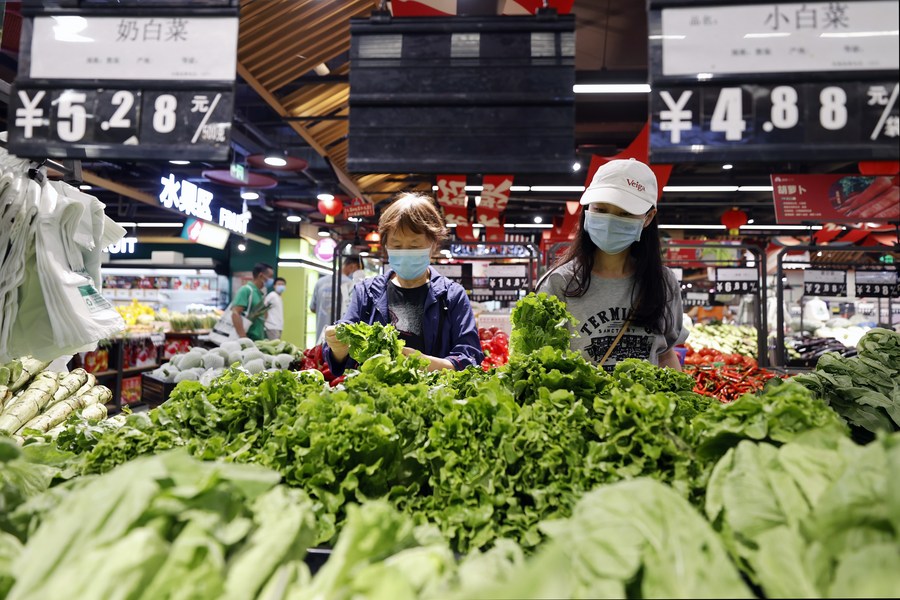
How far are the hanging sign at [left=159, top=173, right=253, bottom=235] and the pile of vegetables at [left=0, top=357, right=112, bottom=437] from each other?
3940 mm

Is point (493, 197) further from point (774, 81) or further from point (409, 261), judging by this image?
point (774, 81)

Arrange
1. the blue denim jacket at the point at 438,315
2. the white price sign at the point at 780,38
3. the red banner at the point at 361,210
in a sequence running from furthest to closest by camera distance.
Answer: the red banner at the point at 361,210, the blue denim jacket at the point at 438,315, the white price sign at the point at 780,38

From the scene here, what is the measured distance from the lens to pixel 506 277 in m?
7.43

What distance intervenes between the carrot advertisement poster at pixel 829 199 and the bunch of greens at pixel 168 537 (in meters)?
7.94

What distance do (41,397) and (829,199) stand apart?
8.88 m

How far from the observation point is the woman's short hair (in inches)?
114

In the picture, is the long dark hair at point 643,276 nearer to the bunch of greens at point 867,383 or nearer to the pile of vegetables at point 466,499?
the bunch of greens at point 867,383

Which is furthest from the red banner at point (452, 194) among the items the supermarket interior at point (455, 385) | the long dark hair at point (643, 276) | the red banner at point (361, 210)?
the long dark hair at point (643, 276)

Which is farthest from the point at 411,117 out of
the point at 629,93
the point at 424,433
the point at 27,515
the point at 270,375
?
the point at 629,93

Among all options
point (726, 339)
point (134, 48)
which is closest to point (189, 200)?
point (134, 48)

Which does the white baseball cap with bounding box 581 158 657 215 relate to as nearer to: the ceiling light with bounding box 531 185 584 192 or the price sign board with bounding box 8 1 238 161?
the price sign board with bounding box 8 1 238 161

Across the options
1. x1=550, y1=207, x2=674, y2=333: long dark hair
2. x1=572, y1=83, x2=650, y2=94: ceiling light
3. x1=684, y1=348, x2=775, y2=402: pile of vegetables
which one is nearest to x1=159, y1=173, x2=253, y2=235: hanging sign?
x1=572, y1=83, x2=650, y2=94: ceiling light

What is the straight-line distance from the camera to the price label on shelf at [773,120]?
178cm

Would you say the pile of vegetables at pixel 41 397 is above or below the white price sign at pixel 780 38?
below
